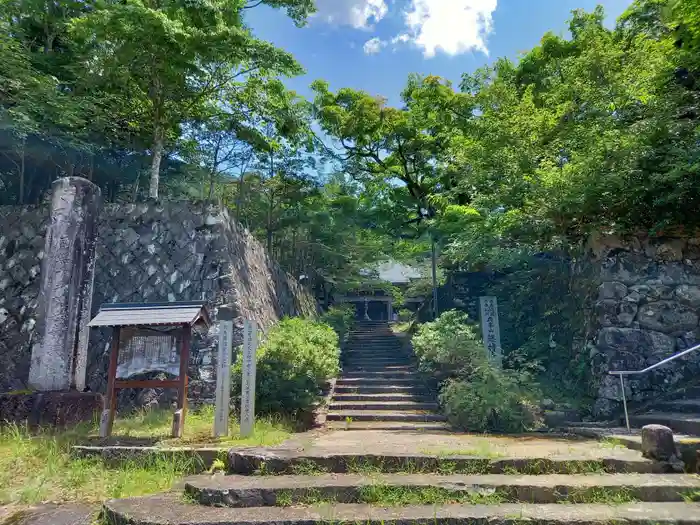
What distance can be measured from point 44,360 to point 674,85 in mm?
12487

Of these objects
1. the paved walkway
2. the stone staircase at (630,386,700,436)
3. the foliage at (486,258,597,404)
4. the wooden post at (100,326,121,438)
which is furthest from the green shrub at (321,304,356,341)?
the stone staircase at (630,386,700,436)

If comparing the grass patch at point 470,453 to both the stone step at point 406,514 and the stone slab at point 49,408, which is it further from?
the stone slab at point 49,408

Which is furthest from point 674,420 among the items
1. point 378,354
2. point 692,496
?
point 378,354

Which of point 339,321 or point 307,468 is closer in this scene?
point 307,468

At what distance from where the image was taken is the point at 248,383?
661 cm

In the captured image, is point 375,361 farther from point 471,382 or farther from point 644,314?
point 644,314

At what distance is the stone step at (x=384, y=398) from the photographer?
9.61 meters

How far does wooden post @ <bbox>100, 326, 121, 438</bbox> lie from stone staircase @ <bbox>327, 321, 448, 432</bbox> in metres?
3.63

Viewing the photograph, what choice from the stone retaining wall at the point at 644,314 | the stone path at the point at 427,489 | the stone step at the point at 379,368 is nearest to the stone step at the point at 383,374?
the stone step at the point at 379,368

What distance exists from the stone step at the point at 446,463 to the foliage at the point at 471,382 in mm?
2514

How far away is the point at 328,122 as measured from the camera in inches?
685

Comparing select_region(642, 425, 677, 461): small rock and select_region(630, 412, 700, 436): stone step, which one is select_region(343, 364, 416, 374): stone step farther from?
select_region(642, 425, 677, 461): small rock

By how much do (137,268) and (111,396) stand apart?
13.5 ft

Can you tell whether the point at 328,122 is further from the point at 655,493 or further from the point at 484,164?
the point at 655,493
